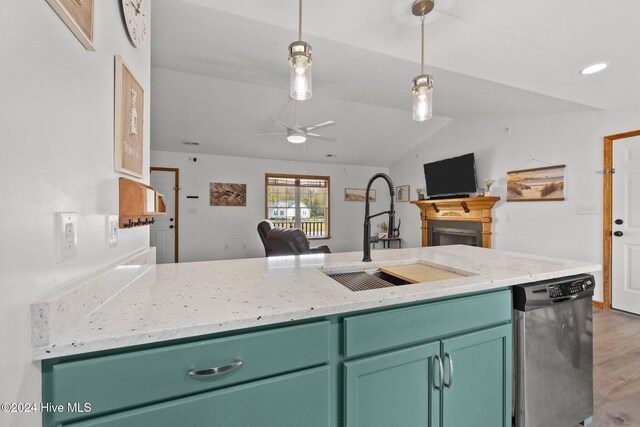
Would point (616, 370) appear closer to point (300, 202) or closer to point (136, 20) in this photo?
point (136, 20)

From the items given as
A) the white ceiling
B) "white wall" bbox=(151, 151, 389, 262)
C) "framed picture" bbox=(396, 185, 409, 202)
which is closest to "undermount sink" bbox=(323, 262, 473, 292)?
the white ceiling

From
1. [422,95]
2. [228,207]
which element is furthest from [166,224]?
[422,95]

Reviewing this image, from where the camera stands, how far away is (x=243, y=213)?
641cm

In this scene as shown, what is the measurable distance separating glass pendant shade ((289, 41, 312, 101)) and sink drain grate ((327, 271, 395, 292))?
3.09ft

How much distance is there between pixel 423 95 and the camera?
1.56 metres

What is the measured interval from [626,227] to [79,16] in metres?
4.82

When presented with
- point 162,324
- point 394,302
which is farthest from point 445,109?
point 162,324

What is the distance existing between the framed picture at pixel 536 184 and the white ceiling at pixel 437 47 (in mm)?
818

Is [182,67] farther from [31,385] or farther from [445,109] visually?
[445,109]

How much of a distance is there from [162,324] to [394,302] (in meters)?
0.71

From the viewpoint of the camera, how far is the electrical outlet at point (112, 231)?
983 millimetres

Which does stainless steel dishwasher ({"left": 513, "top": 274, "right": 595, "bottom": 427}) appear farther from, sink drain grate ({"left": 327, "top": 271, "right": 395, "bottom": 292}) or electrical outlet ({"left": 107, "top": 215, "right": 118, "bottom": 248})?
electrical outlet ({"left": 107, "top": 215, "right": 118, "bottom": 248})

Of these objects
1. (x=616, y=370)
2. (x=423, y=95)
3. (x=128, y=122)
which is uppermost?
(x=423, y=95)

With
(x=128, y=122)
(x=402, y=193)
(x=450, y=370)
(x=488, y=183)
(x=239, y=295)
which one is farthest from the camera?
(x=402, y=193)
